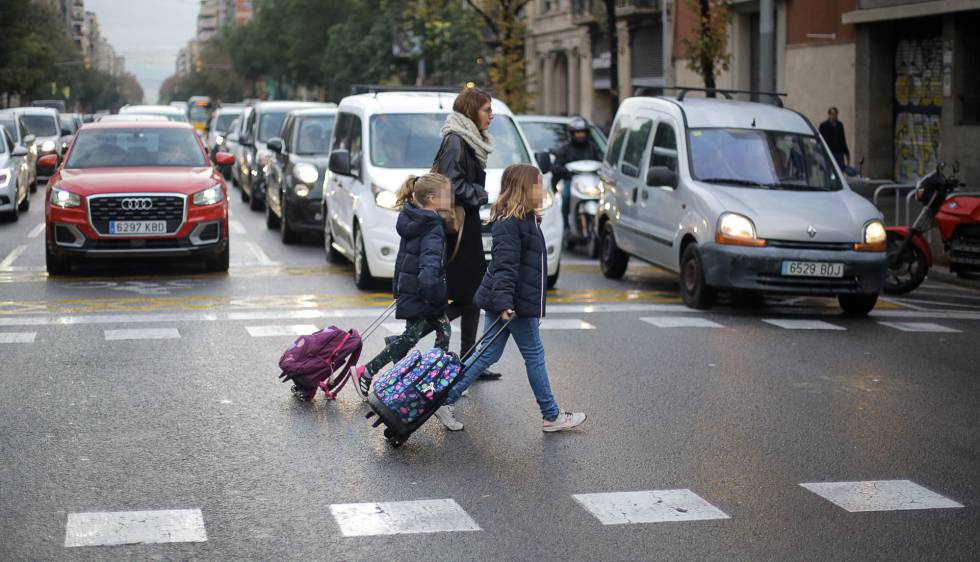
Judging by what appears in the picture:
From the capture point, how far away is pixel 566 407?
870cm

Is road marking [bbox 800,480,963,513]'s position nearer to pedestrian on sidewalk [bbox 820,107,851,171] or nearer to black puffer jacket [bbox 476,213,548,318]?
black puffer jacket [bbox 476,213,548,318]

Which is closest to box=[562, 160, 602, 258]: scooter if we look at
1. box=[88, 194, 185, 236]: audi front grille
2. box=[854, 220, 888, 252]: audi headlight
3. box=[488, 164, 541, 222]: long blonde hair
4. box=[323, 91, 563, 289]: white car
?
box=[323, 91, 563, 289]: white car

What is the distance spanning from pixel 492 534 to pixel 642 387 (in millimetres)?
3600

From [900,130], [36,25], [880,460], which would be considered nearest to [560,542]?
[880,460]

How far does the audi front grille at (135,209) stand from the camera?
1522cm

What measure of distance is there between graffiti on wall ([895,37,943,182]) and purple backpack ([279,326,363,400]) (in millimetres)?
23339

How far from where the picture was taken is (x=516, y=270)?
782 cm

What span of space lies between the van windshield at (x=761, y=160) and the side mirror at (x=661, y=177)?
0.66ft

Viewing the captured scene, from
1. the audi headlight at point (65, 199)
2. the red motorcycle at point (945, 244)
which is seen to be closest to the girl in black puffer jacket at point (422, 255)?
the audi headlight at point (65, 199)

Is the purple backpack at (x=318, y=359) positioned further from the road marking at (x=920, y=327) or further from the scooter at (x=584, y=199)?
the scooter at (x=584, y=199)

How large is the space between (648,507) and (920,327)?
22.4 ft

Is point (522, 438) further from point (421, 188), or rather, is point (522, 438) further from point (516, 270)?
point (421, 188)

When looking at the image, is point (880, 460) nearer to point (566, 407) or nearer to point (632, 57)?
point (566, 407)

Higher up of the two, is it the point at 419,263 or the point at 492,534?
the point at 419,263
